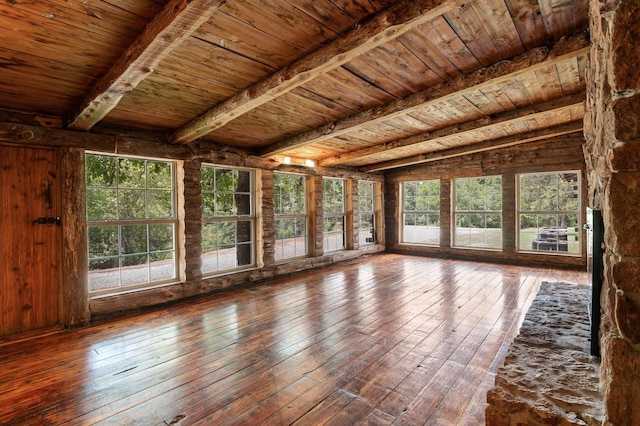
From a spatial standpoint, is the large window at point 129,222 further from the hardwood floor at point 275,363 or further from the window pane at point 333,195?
the window pane at point 333,195

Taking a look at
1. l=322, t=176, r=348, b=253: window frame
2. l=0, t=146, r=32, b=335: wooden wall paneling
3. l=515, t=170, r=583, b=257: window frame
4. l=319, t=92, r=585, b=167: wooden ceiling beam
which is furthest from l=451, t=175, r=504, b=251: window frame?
l=0, t=146, r=32, b=335: wooden wall paneling

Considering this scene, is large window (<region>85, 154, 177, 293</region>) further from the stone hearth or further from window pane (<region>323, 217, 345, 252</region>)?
the stone hearth

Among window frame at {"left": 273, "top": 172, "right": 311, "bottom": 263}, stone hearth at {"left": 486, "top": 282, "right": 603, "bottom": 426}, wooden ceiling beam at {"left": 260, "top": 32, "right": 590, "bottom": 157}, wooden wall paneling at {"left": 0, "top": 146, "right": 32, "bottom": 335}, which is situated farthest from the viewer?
window frame at {"left": 273, "top": 172, "right": 311, "bottom": 263}

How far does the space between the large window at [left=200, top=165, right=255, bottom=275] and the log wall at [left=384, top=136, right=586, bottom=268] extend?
462cm

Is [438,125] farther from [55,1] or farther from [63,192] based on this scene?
[63,192]

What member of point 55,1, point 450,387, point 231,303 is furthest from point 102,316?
point 450,387

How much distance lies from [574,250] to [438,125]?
171 inches

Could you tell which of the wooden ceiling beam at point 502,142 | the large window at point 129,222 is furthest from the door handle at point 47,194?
the wooden ceiling beam at point 502,142

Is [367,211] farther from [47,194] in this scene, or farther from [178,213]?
[47,194]

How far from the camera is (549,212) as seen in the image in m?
6.54

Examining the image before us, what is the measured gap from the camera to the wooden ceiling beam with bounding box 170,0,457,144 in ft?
6.57

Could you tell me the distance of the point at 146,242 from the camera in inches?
165

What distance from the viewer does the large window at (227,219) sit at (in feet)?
16.1

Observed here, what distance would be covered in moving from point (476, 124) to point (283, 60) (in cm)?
336
